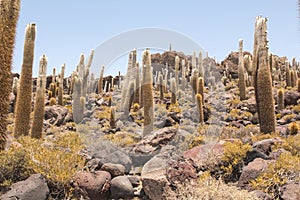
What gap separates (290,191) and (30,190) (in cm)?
463

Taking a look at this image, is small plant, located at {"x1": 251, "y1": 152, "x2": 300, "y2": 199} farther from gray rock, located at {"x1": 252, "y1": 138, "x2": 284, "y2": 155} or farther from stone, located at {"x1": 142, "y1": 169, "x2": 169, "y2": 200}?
stone, located at {"x1": 142, "y1": 169, "x2": 169, "y2": 200}

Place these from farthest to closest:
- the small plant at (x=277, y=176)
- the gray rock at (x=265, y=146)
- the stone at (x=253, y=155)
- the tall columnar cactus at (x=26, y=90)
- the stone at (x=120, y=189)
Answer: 1. the tall columnar cactus at (x=26, y=90)
2. the gray rock at (x=265, y=146)
3. the stone at (x=253, y=155)
4. the stone at (x=120, y=189)
5. the small plant at (x=277, y=176)

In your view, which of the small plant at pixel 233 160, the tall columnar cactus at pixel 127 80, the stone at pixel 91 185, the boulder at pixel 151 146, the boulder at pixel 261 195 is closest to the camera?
the boulder at pixel 261 195

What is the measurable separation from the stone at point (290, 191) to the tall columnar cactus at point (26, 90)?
29.5 feet

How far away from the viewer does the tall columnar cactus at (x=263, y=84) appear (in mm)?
10516

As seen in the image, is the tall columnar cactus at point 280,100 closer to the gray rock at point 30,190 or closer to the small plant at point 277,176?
the small plant at point 277,176

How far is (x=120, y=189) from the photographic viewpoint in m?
6.72

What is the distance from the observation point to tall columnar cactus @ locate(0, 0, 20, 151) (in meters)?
7.37

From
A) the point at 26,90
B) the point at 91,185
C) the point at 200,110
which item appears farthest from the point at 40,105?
the point at 200,110

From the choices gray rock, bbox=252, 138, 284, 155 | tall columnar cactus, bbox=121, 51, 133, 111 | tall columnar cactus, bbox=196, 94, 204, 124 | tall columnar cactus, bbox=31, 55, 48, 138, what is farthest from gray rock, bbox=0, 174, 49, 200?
tall columnar cactus, bbox=121, 51, 133, 111

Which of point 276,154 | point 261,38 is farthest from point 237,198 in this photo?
point 261,38

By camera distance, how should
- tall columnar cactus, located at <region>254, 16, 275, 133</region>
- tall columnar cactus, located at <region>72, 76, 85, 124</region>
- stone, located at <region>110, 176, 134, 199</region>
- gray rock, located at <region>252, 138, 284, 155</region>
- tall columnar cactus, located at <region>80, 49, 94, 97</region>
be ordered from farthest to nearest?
1. tall columnar cactus, located at <region>80, 49, 94, 97</region>
2. tall columnar cactus, located at <region>72, 76, 85, 124</region>
3. tall columnar cactus, located at <region>254, 16, 275, 133</region>
4. gray rock, located at <region>252, 138, 284, 155</region>
5. stone, located at <region>110, 176, 134, 199</region>

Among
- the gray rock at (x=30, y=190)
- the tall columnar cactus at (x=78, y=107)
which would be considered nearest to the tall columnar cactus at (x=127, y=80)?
the tall columnar cactus at (x=78, y=107)

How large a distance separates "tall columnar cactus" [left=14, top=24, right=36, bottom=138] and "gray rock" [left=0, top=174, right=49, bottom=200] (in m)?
5.61
